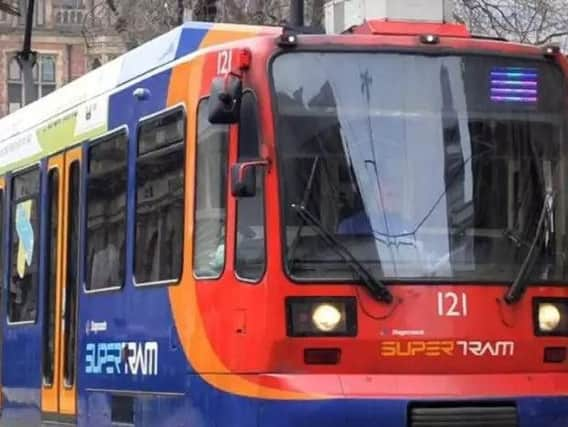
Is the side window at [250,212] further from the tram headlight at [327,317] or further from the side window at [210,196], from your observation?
the tram headlight at [327,317]

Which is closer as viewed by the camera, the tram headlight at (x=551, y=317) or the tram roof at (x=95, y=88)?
the tram headlight at (x=551, y=317)

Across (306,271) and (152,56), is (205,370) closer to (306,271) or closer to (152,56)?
(306,271)

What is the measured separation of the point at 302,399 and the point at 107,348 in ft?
7.82

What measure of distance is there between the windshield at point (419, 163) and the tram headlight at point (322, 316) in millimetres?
154

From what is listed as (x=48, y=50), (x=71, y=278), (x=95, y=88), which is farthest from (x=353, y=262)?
(x=48, y=50)

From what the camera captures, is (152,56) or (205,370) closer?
(205,370)

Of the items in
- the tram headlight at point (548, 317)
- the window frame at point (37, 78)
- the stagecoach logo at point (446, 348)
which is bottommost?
the stagecoach logo at point (446, 348)

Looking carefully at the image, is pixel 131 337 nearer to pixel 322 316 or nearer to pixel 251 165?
pixel 322 316

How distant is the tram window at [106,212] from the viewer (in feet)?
33.6

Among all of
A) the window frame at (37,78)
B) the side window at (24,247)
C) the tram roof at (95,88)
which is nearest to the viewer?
the tram roof at (95,88)

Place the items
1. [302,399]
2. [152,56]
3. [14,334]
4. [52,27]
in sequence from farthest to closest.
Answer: [52,27] → [14,334] → [152,56] → [302,399]

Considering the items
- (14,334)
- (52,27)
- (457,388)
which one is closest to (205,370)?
(457,388)

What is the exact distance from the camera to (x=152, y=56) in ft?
33.5

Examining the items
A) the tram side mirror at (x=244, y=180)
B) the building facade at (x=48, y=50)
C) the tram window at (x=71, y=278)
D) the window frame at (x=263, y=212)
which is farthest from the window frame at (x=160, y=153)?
the building facade at (x=48, y=50)
